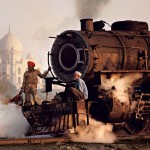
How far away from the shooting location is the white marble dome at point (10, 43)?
186962mm

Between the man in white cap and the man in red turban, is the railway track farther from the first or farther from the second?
the man in red turban

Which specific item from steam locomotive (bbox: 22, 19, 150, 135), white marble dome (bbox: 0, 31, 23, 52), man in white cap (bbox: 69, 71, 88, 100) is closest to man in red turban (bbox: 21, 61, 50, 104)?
steam locomotive (bbox: 22, 19, 150, 135)

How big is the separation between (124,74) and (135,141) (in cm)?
249

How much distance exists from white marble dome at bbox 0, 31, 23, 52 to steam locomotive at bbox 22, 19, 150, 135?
6896 inches

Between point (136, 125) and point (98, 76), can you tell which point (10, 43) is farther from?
point (98, 76)

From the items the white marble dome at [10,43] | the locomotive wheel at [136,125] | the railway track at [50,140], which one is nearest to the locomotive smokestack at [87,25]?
the locomotive wheel at [136,125]

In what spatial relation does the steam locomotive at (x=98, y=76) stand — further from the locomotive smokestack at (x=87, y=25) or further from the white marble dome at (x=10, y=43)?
the white marble dome at (x=10, y=43)

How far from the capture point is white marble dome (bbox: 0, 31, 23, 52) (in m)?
187

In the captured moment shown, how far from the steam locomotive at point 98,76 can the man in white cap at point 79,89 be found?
0.20 metres

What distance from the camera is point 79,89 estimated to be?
12273mm

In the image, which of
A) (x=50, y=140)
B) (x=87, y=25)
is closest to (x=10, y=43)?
(x=87, y=25)

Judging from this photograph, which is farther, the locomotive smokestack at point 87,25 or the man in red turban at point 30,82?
the man in red turban at point 30,82

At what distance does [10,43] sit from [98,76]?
176760 millimetres

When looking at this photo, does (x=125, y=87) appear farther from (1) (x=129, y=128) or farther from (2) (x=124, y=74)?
(1) (x=129, y=128)
